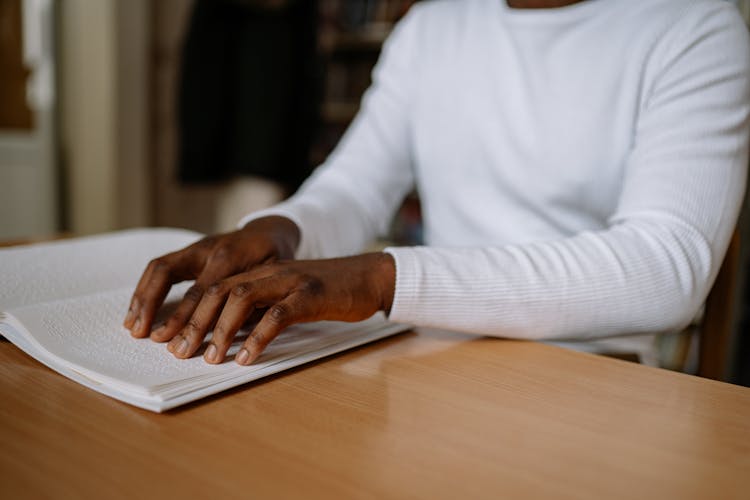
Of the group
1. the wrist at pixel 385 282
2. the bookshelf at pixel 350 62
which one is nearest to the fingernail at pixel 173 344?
the wrist at pixel 385 282

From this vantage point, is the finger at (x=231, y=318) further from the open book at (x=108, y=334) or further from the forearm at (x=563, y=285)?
the forearm at (x=563, y=285)

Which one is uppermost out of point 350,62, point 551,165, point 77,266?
point 350,62

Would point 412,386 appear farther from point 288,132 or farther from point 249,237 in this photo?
point 288,132

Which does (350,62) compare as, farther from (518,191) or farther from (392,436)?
(392,436)

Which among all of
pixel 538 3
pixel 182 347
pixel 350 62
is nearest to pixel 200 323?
pixel 182 347

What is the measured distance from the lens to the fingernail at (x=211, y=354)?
480 mm

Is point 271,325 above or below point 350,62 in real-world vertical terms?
below

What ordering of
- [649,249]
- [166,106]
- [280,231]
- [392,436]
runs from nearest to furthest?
[392,436]
[649,249]
[280,231]
[166,106]

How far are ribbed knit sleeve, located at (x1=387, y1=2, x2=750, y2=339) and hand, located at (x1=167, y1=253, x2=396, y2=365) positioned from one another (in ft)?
0.08

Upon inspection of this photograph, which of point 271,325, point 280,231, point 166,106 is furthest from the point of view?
point 166,106

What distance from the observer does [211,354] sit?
19.0 inches

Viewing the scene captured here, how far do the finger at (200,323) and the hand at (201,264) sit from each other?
0.06 feet

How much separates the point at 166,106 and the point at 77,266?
2.29 m

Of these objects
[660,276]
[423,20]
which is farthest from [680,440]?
[423,20]
